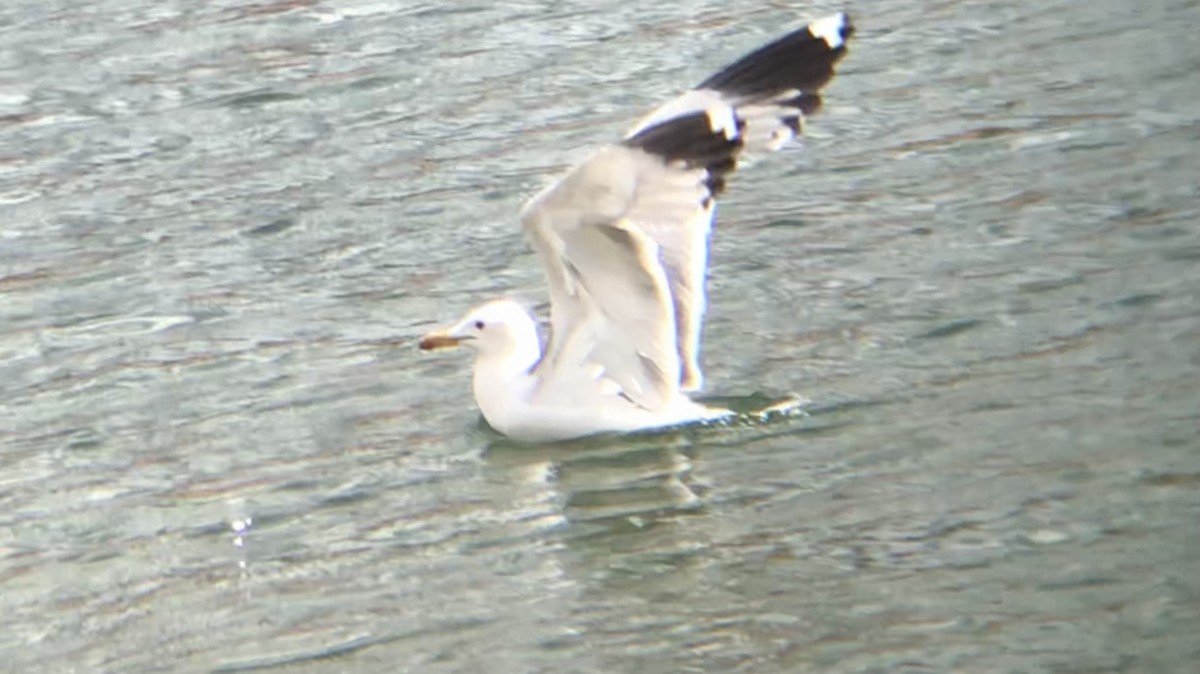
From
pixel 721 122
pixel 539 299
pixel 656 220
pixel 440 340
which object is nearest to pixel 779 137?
pixel 721 122

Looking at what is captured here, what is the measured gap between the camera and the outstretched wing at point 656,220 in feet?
30.6

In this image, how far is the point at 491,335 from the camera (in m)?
10.3

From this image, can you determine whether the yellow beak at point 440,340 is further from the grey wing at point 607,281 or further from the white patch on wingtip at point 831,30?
the white patch on wingtip at point 831,30

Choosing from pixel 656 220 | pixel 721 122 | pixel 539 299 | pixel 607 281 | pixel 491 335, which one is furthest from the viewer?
pixel 539 299

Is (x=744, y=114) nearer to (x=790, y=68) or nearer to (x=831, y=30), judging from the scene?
(x=790, y=68)

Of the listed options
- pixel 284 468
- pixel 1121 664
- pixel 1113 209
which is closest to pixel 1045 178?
pixel 1113 209

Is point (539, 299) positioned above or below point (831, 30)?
below

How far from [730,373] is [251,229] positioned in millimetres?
3166

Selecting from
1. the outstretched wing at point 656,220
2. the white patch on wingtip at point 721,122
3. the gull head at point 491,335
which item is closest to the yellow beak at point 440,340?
the gull head at point 491,335

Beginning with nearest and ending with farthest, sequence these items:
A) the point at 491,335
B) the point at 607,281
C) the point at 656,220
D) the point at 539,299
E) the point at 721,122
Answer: the point at 721,122 < the point at 656,220 < the point at 607,281 < the point at 491,335 < the point at 539,299

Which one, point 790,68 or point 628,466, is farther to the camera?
point 790,68

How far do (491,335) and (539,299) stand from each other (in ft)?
4.61

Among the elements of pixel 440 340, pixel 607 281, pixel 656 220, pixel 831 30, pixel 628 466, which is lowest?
pixel 628 466

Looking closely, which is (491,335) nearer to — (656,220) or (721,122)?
(656,220)
